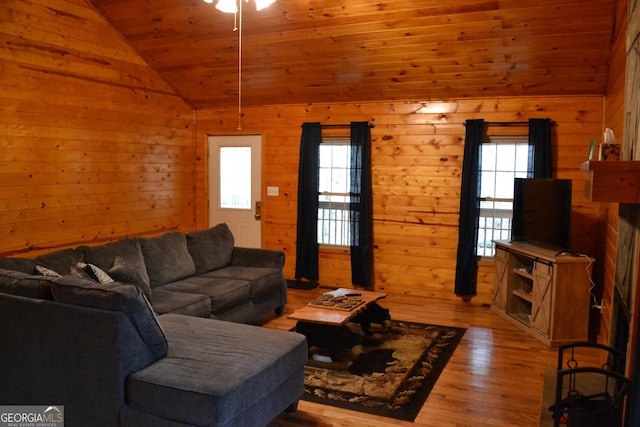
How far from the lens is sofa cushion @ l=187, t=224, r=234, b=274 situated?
17.0 ft

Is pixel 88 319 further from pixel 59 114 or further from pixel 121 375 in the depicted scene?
pixel 59 114

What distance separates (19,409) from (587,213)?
5.22 m

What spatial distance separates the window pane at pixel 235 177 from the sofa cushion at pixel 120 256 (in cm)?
274

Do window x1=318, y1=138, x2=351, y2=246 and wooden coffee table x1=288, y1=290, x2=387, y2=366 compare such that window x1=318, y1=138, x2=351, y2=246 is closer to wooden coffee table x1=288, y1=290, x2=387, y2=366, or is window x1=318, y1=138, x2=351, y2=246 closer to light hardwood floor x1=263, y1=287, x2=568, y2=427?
light hardwood floor x1=263, y1=287, x2=568, y2=427

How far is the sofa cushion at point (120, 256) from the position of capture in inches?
158

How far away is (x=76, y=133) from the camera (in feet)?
17.9

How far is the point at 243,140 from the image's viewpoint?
23.2 feet

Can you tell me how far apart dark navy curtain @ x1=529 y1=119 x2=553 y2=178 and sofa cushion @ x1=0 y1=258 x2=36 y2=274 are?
4.71m

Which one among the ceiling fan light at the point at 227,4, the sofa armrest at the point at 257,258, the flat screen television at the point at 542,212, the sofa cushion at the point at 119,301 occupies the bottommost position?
the sofa armrest at the point at 257,258

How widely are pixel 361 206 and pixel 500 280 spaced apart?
1.82 m

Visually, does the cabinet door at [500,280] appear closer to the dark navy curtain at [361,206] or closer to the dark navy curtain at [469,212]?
the dark navy curtain at [469,212]

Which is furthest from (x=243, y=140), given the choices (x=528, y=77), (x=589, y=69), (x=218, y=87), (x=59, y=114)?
(x=589, y=69)

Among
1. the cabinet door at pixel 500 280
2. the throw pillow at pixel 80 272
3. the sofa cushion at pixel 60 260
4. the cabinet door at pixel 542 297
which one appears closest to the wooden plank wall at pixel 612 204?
the cabinet door at pixel 542 297

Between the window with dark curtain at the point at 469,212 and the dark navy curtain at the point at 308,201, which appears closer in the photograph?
the window with dark curtain at the point at 469,212
